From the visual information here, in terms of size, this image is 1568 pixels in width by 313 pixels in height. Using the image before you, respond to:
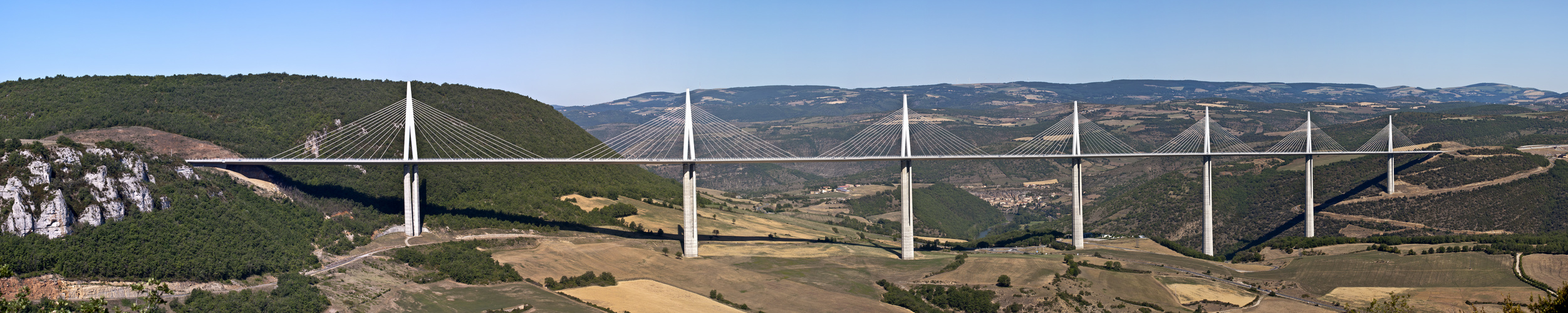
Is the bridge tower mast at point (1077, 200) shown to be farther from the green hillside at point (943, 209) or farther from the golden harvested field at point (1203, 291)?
the green hillside at point (943, 209)

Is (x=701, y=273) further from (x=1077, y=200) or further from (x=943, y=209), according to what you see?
(x=943, y=209)

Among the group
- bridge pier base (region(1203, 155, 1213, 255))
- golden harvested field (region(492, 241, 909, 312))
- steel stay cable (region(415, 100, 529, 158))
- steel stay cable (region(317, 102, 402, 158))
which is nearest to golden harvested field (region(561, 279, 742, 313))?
golden harvested field (region(492, 241, 909, 312))

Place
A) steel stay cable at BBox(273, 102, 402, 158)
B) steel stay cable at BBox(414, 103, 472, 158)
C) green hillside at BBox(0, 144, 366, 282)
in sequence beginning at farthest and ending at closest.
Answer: steel stay cable at BBox(414, 103, 472, 158) → steel stay cable at BBox(273, 102, 402, 158) → green hillside at BBox(0, 144, 366, 282)

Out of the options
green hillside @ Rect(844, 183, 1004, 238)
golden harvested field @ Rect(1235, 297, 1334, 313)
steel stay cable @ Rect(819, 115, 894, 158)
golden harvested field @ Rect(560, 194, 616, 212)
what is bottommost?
green hillside @ Rect(844, 183, 1004, 238)

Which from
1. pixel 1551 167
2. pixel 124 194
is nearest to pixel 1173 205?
pixel 1551 167

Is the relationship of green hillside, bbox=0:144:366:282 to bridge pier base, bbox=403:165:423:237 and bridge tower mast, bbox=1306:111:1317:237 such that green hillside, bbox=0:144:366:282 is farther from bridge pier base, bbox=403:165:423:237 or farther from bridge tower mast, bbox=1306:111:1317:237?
bridge tower mast, bbox=1306:111:1317:237

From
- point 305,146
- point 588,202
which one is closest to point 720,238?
point 588,202

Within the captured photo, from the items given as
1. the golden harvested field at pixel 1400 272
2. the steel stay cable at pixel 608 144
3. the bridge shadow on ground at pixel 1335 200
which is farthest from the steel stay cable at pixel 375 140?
the bridge shadow on ground at pixel 1335 200
